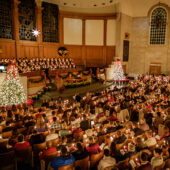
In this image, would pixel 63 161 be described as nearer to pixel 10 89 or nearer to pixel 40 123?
pixel 40 123

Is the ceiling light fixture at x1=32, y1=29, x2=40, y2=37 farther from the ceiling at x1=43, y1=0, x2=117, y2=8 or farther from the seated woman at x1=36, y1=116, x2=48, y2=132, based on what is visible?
the seated woman at x1=36, y1=116, x2=48, y2=132

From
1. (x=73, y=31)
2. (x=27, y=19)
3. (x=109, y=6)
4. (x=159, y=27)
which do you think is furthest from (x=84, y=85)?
(x=159, y=27)

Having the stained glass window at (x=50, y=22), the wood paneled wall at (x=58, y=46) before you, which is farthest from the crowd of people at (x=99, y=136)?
the stained glass window at (x=50, y=22)

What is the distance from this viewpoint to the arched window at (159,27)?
76.6ft

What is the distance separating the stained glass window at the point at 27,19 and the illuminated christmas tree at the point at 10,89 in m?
9.36

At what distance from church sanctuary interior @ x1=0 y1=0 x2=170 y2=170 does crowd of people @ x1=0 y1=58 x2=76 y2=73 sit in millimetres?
101

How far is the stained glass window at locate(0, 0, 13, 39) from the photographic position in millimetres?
16562

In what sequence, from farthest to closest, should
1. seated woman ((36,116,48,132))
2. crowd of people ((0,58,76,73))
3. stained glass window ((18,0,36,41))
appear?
stained glass window ((18,0,36,41))
crowd of people ((0,58,76,73))
seated woman ((36,116,48,132))

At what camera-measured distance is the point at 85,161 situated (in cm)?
462

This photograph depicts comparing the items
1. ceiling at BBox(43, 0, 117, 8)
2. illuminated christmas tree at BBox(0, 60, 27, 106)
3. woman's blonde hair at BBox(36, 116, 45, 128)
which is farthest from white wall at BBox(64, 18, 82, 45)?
woman's blonde hair at BBox(36, 116, 45, 128)

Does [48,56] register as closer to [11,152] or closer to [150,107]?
[150,107]

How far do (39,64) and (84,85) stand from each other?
5.24 m

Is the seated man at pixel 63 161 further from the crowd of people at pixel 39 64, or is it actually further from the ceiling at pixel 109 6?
the ceiling at pixel 109 6

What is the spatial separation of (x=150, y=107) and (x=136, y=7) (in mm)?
19419
